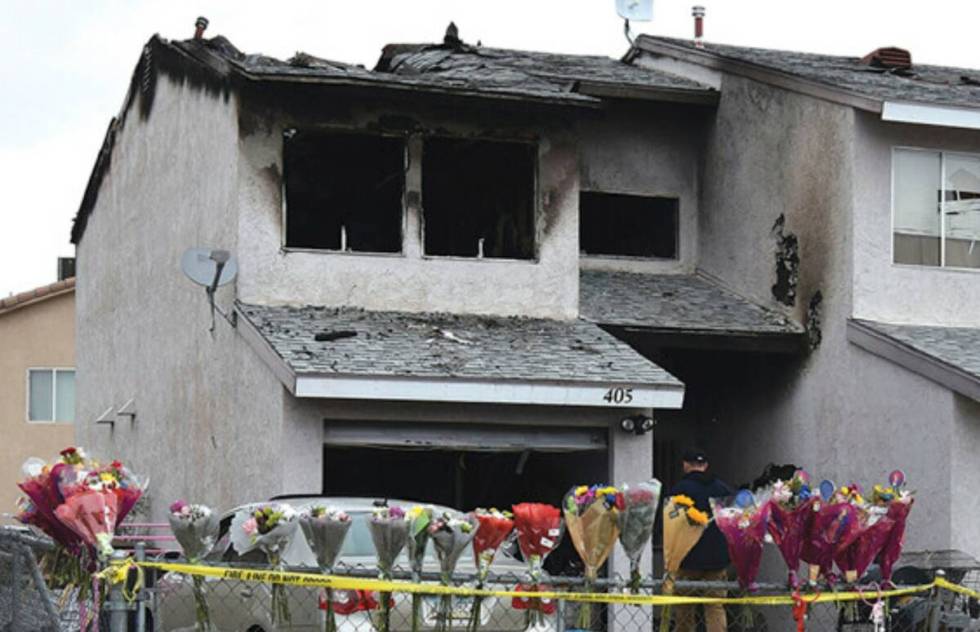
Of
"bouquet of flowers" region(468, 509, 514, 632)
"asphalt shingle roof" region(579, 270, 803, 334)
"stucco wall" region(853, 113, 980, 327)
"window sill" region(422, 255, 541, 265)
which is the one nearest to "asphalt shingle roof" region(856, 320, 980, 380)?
"stucco wall" region(853, 113, 980, 327)

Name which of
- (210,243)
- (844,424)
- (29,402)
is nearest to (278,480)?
(210,243)

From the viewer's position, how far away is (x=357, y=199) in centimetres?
2012

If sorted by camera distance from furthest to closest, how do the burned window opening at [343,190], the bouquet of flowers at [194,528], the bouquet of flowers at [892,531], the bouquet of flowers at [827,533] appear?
the burned window opening at [343,190]
the bouquet of flowers at [892,531]
the bouquet of flowers at [827,533]
the bouquet of flowers at [194,528]

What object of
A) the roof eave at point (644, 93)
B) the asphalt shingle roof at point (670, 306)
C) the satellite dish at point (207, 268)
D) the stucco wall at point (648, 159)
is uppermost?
the roof eave at point (644, 93)

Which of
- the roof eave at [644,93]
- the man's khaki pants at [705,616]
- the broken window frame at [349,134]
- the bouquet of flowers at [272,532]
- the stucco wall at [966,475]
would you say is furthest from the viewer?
the roof eave at [644,93]

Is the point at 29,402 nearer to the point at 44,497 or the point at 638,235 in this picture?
the point at 638,235

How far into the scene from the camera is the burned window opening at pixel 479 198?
66.3 ft

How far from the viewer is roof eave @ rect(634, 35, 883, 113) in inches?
787

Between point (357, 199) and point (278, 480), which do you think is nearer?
point (278, 480)

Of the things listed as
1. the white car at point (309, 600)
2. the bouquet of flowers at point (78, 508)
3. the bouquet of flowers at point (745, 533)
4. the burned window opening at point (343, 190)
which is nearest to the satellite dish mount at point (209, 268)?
the burned window opening at point (343, 190)

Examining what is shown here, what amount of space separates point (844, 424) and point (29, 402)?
21.8 metres

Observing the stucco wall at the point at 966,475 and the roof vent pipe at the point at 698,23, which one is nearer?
the stucco wall at the point at 966,475

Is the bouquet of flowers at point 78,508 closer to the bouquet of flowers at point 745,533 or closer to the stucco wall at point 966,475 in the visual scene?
the bouquet of flowers at point 745,533

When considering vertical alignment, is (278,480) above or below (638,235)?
below
